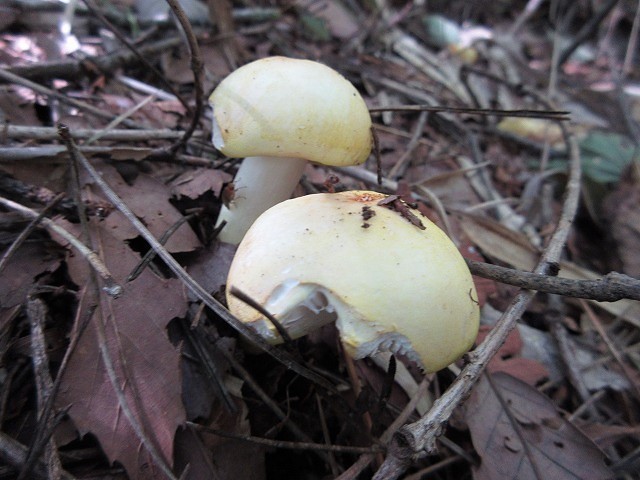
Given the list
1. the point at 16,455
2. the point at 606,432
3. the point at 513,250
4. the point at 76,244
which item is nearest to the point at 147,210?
the point at 76,244

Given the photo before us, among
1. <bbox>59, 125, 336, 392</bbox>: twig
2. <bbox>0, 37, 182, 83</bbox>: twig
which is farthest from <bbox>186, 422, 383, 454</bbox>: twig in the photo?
<bbox>0, 37, 182, 83</bbox>: twig

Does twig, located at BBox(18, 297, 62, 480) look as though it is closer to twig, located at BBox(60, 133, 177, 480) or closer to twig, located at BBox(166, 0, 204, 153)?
twig, located at BBox(60, 133, 177, 480)

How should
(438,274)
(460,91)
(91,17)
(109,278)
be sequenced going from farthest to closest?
(460,91) < (91,17) < (109,278) < (438,274)

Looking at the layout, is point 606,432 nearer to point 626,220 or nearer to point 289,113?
point 626,220

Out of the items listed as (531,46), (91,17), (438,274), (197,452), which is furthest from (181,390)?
(531,46)

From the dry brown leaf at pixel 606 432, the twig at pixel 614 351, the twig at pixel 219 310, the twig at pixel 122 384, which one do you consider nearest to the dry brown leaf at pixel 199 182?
the twig at pixel 219 310

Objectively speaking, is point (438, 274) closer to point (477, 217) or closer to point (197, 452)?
point (197, 452)

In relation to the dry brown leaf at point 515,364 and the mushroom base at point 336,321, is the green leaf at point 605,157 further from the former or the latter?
the mushroom base at point 336,321
